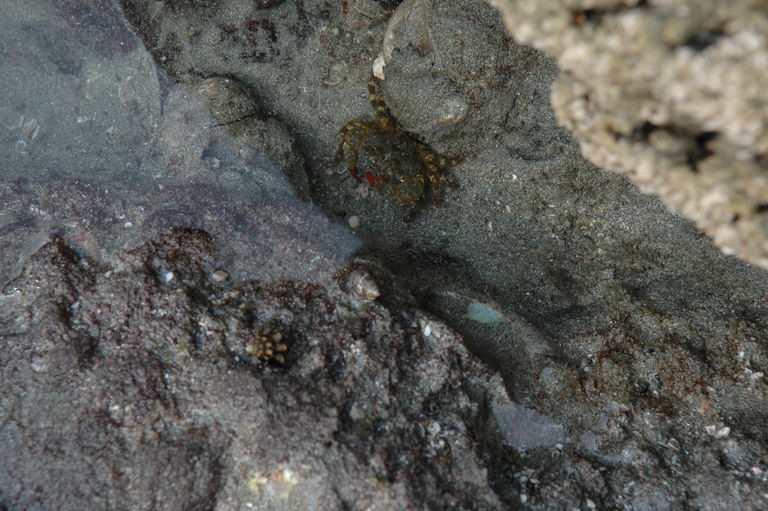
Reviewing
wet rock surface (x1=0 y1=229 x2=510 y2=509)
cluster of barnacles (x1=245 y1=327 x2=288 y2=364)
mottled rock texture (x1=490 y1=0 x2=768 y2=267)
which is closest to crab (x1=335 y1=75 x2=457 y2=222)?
wet rock surface (x1=0 y1=229 x2=510 y2=509)

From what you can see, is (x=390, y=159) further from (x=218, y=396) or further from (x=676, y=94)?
(x=676, y=94)

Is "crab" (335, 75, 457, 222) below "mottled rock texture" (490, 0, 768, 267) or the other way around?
below

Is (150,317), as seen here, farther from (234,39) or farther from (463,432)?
(234,39)

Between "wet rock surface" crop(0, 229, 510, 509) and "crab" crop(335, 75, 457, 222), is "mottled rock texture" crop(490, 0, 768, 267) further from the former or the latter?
"crab" crop(335, 75, 457, 222)

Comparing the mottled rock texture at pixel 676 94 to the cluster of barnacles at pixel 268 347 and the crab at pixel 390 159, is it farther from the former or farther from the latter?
the crab at pixel 390 159

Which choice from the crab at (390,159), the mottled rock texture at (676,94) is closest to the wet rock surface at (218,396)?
the mottled rock texture at (676,94)

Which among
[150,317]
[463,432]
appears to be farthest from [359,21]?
[463,432]
